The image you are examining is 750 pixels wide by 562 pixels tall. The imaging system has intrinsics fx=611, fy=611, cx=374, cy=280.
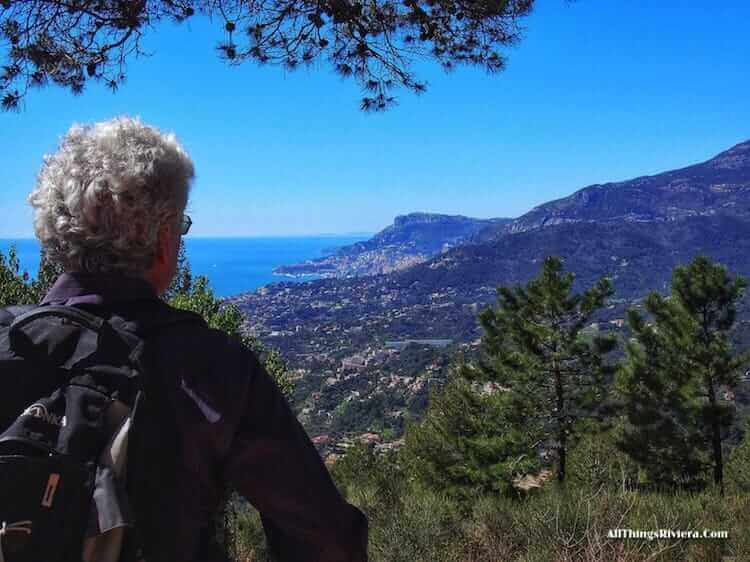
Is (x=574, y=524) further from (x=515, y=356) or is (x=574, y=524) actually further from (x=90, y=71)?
(x=515, y=356)

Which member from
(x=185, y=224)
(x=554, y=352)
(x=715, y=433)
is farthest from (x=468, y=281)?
(x=185, y=224)

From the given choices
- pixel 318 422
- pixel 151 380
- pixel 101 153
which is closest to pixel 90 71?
pixel 101 153

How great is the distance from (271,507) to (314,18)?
10.0 ft

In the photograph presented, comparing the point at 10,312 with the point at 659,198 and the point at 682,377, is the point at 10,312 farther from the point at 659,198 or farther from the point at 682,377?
the point at 659,198

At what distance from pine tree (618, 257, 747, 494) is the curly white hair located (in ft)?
39.1

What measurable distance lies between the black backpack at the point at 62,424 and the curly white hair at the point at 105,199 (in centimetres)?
11

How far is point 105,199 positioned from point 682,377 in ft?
41.8

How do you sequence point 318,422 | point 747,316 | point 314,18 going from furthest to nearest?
point 747,316
point 318,422
point 314,18

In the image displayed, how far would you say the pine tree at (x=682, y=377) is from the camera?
11.3 m

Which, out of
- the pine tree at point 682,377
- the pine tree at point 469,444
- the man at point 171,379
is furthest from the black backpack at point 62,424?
the pine tree at point 682,377

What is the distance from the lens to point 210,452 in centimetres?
77

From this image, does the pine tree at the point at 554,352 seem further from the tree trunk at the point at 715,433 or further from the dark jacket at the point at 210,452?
the dark jacket at the point at 210,452

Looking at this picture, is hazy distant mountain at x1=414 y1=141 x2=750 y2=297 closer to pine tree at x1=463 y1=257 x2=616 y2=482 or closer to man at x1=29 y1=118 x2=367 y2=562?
pine tree at x1=463 y1=257 x2=616 y2=482

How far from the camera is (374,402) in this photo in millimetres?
41938
